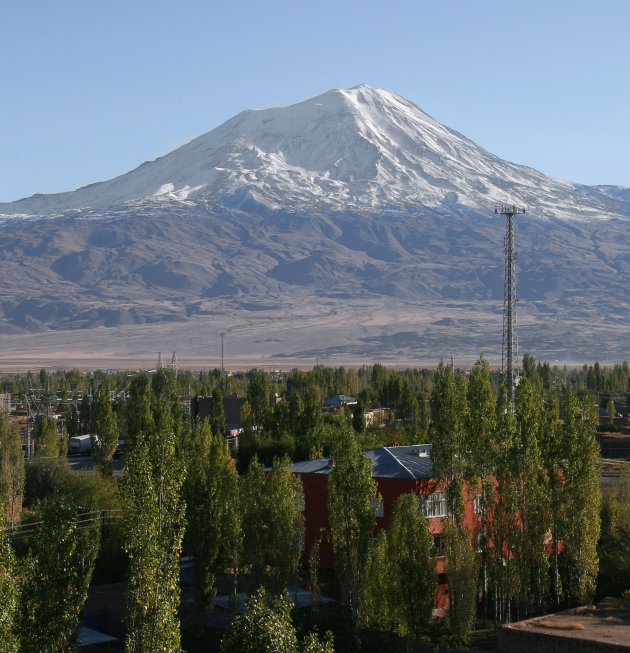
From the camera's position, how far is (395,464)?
36781mm

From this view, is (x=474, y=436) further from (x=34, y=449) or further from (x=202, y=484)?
(x=34, y=449)

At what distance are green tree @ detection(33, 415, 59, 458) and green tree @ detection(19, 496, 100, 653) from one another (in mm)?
34893

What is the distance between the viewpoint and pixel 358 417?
72.8 meters

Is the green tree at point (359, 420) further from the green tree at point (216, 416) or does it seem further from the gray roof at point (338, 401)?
the gray roof at point (338, 401)

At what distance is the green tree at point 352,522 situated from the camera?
29938 millimetres

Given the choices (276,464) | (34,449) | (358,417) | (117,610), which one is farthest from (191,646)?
(358,417)

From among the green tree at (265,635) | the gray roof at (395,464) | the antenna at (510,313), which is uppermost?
the antenna at (510,313)

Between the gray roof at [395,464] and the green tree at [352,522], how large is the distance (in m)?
4.78

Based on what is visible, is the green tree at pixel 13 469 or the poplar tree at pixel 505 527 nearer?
the poplar tree at pixel 505 527

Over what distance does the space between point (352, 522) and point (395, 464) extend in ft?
22.1

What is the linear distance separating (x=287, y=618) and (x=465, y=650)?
9.83 m

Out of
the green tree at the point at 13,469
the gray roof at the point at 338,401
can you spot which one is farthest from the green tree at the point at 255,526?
the gray roof at the point at 338,401

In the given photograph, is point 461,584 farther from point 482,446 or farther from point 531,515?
point 482,446

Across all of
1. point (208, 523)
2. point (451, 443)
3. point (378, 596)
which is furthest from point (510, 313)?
point (378, 596)
